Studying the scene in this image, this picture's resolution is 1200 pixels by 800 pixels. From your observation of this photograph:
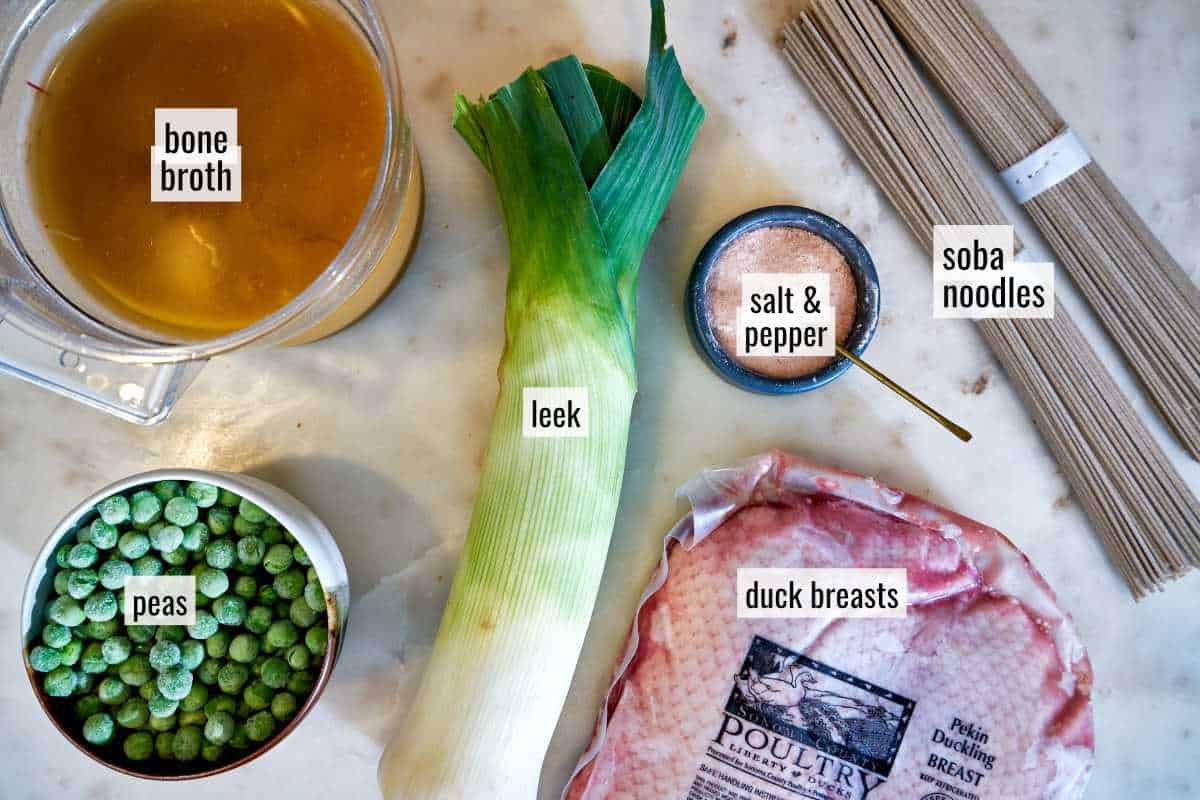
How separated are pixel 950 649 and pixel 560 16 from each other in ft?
2.81

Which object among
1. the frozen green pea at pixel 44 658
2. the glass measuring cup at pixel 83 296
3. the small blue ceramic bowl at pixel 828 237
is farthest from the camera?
the small blue ceramic bowl at pixel 828 237

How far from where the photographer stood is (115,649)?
87 cm

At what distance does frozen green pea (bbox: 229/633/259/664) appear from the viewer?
87 cm

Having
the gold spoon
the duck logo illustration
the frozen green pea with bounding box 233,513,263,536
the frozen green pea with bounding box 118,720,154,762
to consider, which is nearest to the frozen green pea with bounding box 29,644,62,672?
the frozen green pea with bounding box 118,720,154,762

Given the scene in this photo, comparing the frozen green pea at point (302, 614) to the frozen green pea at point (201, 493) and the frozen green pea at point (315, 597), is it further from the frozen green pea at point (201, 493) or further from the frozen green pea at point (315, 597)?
the frozen green pea at point (201, 493)

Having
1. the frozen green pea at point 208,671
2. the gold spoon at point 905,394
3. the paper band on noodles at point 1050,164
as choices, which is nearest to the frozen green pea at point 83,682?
the frozen green pea at point 208,671

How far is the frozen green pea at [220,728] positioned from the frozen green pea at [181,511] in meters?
0.19

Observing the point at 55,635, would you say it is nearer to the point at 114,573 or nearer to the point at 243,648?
the point at 114,573

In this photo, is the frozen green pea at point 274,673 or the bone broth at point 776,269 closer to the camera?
the frozen green pea at point 274,673

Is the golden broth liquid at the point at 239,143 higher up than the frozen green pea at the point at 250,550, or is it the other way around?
the golden broth liquid at the point at 239,143

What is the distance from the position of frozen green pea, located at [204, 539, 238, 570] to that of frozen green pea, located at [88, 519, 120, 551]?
0.09m

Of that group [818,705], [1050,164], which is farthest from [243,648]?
[1050,164]

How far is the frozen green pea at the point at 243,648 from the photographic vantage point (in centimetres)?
87

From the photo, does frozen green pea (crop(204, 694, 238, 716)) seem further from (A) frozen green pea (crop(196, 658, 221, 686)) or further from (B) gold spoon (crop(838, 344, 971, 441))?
(B) gold spoon (crop(838, 344, 971, 441))
